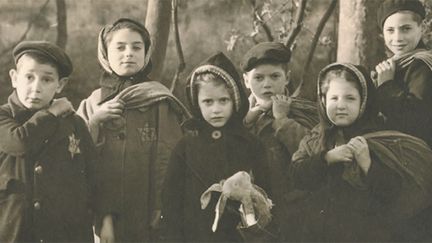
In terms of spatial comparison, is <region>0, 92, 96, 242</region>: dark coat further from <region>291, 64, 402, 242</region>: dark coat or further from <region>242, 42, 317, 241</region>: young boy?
<region>291, 64, 402, 242</region>: dark coat

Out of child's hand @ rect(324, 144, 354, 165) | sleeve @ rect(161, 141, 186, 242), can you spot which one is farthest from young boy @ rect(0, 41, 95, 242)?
child's hand @ rect(324, 144, 354, 165)

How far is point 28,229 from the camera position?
6414mm

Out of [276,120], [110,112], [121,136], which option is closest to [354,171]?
[276,120]

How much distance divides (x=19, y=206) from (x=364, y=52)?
110 inches

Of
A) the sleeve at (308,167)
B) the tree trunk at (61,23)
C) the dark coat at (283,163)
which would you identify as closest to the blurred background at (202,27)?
the tree trunk at (61,23)

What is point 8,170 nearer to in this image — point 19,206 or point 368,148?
point 19,206

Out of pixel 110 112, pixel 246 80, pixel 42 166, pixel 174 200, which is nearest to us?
pixel 42 166

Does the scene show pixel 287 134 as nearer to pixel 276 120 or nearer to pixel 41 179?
pixel 276 120

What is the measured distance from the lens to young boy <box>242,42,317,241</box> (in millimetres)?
6676

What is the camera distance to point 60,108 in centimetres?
652

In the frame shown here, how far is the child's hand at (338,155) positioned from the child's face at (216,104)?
0.78 metres

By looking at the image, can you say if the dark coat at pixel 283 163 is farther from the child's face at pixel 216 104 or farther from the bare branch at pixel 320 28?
the bare branch at pixel 320 28

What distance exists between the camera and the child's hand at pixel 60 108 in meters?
6.50

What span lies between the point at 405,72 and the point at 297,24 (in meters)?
0.90
